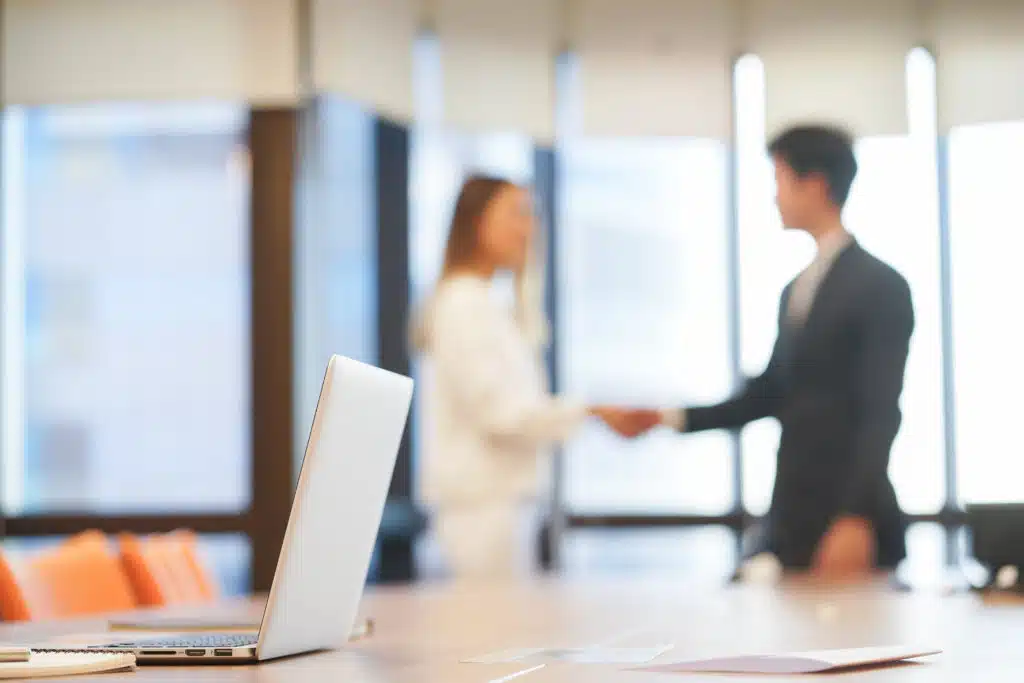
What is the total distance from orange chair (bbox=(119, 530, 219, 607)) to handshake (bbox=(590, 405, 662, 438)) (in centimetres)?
145

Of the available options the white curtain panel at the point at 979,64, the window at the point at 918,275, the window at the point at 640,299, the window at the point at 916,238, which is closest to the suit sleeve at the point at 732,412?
the window at the point at 916,238

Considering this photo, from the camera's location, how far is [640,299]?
600 centimetres

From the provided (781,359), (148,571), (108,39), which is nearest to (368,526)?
(148,571)

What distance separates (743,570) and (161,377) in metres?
2.98

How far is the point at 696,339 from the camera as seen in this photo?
19.4ft

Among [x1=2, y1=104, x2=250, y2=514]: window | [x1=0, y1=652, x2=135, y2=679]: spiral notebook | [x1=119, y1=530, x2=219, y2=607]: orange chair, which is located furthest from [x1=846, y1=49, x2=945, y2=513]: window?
[x1=0, y1=652, x2=135, y2=679]: spiral notebook

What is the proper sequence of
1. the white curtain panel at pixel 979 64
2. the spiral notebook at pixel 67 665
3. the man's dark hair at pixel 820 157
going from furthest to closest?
1. the white curtain panel at pixel 979 64
2. the man's dark hair at pixel 820 157
3. the spiral notebook at pixel 67 665

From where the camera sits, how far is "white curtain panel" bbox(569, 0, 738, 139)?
5875 millimetres

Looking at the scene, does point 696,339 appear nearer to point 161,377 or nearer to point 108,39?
point 161,377

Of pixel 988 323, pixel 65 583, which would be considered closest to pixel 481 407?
pixel 65 583

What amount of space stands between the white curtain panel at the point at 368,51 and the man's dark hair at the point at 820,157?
5.55ft

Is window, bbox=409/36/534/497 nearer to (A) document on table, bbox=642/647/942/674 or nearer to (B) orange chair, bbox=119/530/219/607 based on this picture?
(B) orange chair, bbox=119/530/219/607

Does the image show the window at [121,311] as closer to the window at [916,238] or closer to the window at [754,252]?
the window at [754,252]

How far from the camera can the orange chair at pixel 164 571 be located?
2734 mm
